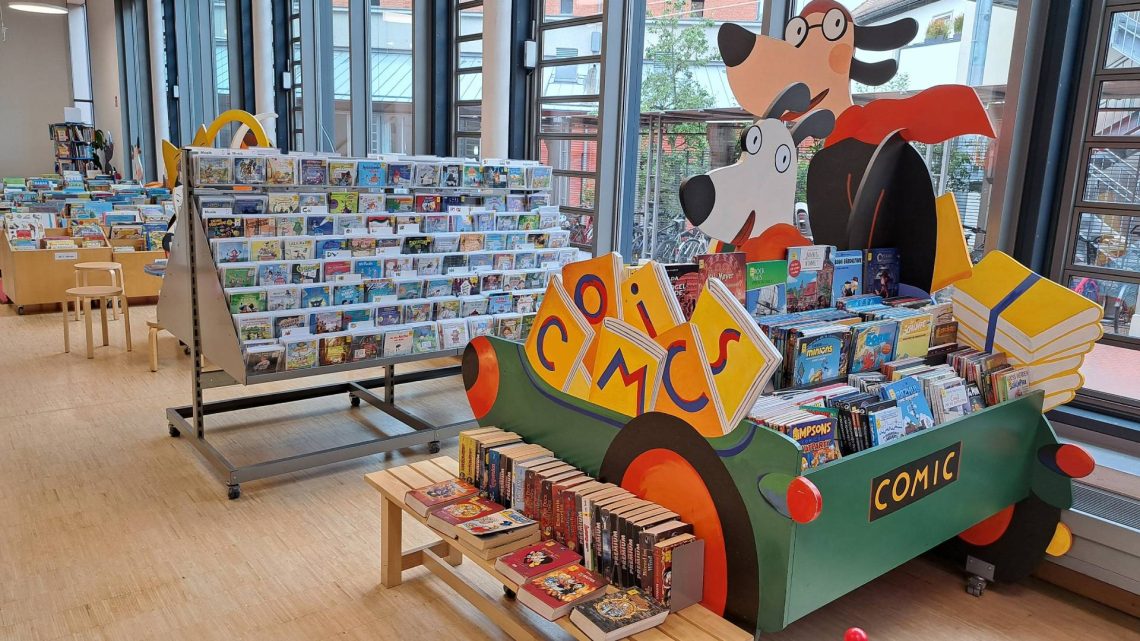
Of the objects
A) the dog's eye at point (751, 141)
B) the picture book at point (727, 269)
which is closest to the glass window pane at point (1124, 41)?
the dog's eye at point (751, 141)

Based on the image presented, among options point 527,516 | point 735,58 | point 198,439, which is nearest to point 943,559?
point 527,516

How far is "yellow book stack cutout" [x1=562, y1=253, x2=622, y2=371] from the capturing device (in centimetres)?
266

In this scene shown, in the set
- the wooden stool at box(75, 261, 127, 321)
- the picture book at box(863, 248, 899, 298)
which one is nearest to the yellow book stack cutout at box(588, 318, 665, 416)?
the picture book at box(863, 248, 899, 298)

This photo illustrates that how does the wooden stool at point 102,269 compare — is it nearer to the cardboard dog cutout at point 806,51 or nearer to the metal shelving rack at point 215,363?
the metal shelving rack at point 215,363

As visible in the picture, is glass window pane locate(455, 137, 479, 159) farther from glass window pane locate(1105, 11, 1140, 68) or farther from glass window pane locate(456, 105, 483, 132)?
glass window pane locate(1105, 11, 1140, 68)

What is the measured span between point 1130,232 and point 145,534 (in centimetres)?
424

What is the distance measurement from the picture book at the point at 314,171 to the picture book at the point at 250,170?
0.68 feet

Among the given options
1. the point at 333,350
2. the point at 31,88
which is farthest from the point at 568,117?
the point at 31,88

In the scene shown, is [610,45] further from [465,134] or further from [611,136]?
[465,134]

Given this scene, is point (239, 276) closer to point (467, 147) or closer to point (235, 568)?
point (235, 568)

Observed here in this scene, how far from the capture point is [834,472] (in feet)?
7.39

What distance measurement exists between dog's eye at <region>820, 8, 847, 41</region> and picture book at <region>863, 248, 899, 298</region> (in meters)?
0.83

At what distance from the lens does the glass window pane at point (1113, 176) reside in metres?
3.35

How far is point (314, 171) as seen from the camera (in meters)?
4.14
